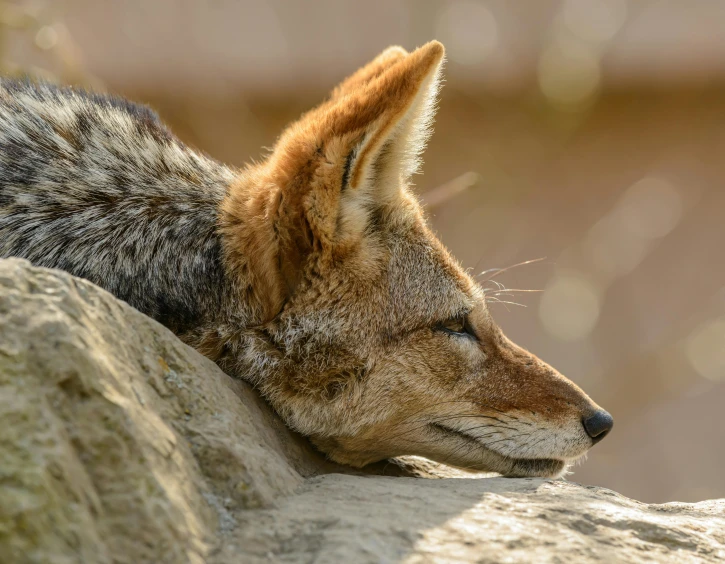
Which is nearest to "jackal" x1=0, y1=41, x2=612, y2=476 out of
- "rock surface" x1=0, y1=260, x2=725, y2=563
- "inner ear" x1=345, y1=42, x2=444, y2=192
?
"inner ear" x1=345, y1=42, x2=444, y2=192

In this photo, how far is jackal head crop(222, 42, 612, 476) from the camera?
3170mm

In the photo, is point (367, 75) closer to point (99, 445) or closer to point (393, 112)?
point (393, 112)

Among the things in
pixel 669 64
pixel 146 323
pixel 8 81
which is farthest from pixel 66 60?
pixel 669 64

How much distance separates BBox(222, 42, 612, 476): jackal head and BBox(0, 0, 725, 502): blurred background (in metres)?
6.68

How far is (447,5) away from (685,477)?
6894 millimetres

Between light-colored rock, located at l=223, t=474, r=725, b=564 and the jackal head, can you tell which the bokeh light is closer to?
the jackal head

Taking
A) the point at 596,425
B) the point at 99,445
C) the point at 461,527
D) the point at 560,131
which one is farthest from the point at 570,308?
the point at 99,445

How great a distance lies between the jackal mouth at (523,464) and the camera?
3.45 meters

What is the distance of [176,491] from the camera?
1.99m

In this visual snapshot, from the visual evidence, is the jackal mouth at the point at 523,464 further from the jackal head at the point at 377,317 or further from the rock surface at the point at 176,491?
the rock surface at the point at 176,491

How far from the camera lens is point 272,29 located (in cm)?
1094

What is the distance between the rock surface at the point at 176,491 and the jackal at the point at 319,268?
1.60 ft

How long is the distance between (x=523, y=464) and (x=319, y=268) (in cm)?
125

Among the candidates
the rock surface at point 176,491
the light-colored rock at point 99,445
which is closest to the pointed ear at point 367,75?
the rock surface at point 176,491
